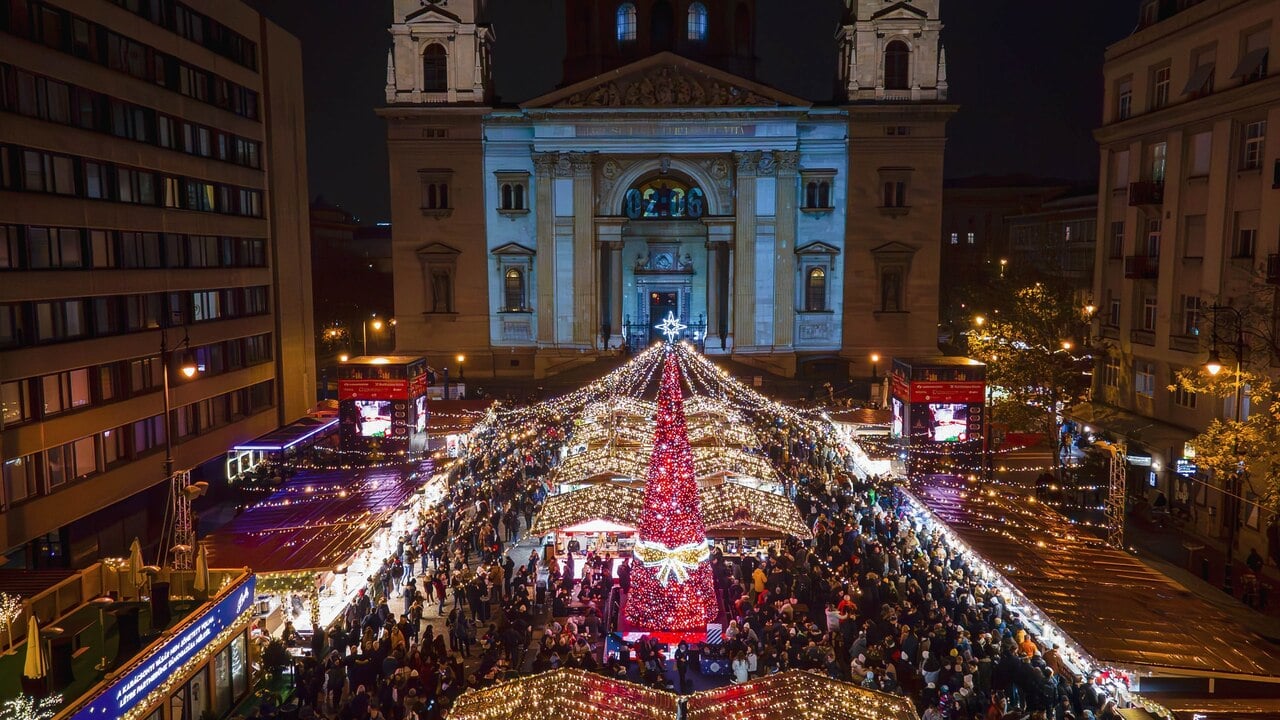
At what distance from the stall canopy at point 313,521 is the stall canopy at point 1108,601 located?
1269 cm

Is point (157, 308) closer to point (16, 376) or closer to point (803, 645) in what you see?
point (16, 376)

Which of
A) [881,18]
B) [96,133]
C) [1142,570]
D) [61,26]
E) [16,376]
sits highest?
[881,18]

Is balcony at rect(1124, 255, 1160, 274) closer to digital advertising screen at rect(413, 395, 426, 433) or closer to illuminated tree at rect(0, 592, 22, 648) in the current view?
digital advertising screen at rect(413, 395, 426, 433)

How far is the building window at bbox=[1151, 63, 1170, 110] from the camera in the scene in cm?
2880

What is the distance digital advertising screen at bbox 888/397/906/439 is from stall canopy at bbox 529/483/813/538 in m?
10.3

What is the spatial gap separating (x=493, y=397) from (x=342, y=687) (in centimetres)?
2547

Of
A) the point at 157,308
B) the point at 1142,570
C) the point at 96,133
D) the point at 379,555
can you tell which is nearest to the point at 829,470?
the point at 1142,570

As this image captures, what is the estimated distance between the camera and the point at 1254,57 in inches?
943

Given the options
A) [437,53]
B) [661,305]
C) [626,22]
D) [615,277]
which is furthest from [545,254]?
[626,22]

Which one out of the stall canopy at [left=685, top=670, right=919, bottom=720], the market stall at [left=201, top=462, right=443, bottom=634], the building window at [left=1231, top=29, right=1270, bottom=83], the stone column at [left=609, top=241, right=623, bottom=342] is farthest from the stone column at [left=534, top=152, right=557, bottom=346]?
the stall canopy at [left=685, top=670, right=919, bottom=720]

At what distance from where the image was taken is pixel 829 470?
2848cm

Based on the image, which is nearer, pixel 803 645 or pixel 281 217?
pixel 803 645

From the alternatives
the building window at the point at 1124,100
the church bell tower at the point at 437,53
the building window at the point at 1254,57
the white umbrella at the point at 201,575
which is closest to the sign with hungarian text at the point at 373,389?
the white umbrella at the point at 201,575

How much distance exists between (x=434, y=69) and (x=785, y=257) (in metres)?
19.7
